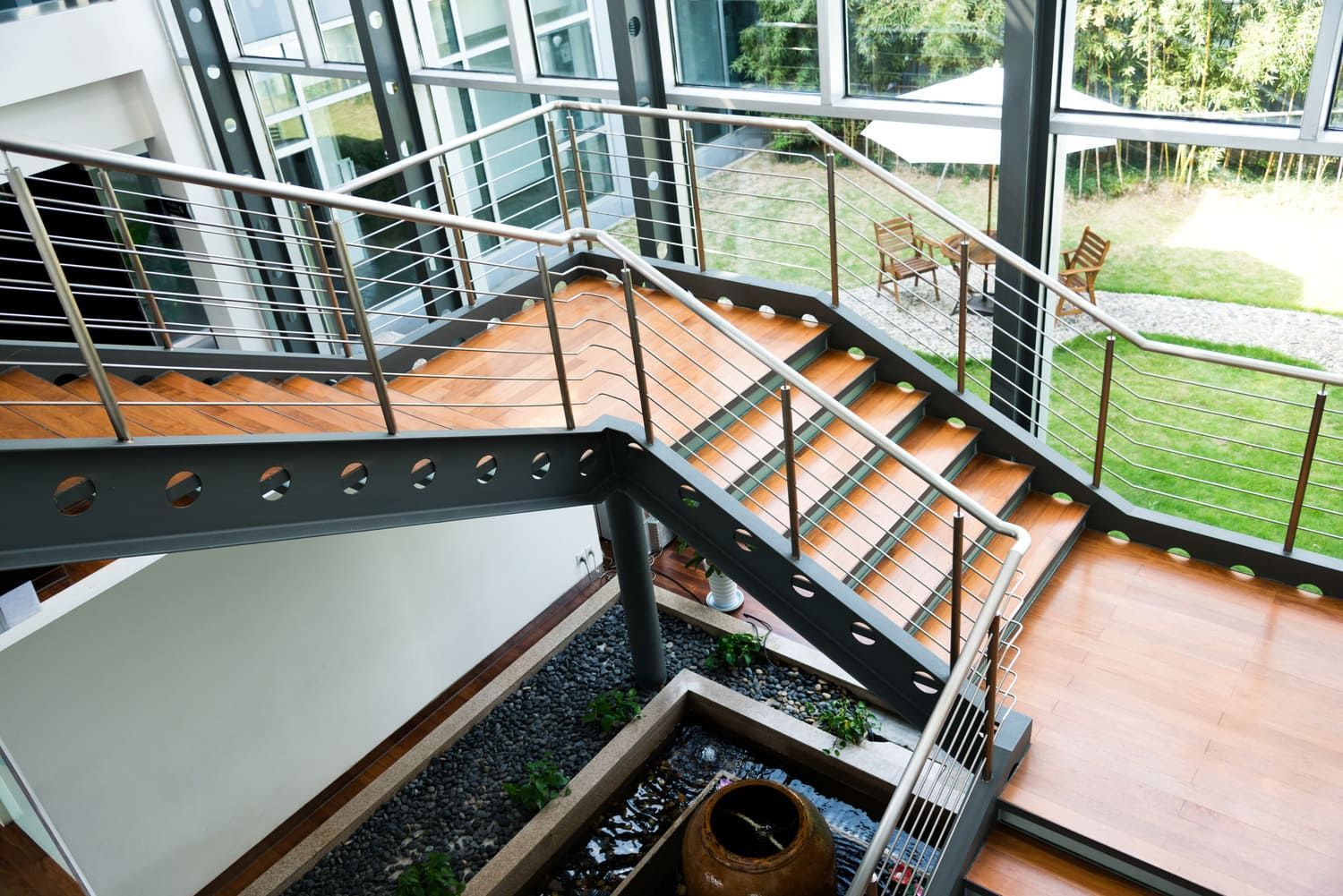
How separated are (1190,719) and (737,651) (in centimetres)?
228

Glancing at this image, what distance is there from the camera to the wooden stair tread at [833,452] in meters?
3.73

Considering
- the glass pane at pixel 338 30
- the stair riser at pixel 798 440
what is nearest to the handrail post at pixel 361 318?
the stair riser at pixel 798 440

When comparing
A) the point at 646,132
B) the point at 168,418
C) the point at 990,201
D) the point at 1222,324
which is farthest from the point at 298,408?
the point at 1222,324

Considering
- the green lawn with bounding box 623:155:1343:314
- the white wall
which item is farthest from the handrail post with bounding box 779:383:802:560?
the white wall

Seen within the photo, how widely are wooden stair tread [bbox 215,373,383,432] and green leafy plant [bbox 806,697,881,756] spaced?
2364 mm

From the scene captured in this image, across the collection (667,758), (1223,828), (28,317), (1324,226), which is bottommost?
(667,758)

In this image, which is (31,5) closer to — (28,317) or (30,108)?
(30,108)

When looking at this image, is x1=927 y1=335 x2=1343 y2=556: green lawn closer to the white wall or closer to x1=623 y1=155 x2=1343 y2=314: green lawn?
x1=623 y1=155 x2=1343 y2=314: green lawn

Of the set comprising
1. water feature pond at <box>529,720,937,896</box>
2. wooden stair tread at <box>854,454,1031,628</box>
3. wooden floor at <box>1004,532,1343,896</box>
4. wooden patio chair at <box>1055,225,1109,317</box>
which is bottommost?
water feature pond at <box>529,720,937,896</box>

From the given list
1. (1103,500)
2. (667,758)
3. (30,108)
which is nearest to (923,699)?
(1103,500)

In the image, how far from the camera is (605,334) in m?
4.53

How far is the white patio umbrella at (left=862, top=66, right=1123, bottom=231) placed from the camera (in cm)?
404

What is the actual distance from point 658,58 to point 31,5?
3.62m

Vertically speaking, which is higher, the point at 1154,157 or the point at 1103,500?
the point at 1154,157
